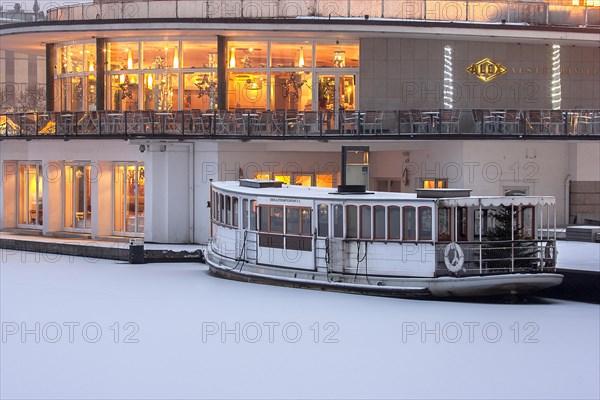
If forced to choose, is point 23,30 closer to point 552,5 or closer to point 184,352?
point 552,5

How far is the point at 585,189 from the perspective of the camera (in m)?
37.6

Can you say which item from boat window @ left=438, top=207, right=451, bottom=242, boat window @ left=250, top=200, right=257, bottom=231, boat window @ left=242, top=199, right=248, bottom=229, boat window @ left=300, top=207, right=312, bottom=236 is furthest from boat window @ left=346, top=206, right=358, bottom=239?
boat window @ left=242, top=199, right=248, bottom=229

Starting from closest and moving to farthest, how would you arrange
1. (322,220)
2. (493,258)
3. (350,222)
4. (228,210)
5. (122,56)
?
(493,258) < (350,222) < (322,220) < (228,210) < (122,56)

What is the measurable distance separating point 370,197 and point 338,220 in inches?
37.9

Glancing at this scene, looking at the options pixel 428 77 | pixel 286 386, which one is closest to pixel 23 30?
pixel 428 77

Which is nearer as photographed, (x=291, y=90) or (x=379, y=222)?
(x=379, y=222)

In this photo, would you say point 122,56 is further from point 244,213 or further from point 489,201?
point 489,201

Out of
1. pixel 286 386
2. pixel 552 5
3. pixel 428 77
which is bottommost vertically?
pixel 286 386

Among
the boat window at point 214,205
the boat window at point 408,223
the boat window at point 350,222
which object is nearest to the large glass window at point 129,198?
the boat window at point 214,205

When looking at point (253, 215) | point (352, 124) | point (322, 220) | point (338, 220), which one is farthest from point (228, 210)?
point (352, 124)

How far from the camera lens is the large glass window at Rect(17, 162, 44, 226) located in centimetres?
4128

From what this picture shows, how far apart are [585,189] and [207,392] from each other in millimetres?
23617

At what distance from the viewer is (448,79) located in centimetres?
3831

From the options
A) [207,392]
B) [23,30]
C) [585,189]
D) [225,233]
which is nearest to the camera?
[207,392]
